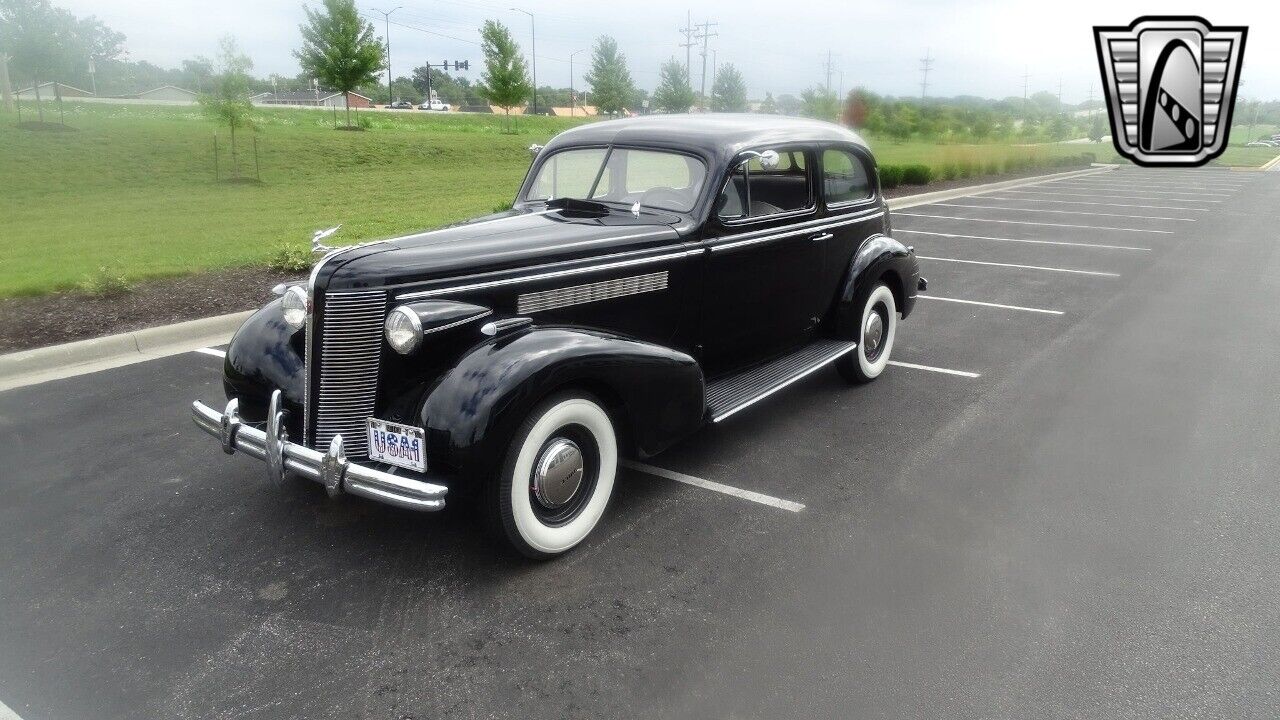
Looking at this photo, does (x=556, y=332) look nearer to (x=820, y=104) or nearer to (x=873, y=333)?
(x=873, y=333)

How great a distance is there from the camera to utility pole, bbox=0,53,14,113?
24.1m

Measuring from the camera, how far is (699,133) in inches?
190

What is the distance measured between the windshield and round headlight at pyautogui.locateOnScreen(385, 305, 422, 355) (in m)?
1.76

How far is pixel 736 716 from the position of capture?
2.65 m

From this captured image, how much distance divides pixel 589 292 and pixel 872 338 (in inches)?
112

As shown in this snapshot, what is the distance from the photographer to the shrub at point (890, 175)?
68.1 ft

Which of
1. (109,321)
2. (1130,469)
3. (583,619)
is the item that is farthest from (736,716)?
(109,321)

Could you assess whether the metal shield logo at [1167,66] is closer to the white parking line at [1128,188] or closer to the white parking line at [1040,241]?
the white parking line at [1040,241]

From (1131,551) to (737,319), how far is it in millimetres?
2257

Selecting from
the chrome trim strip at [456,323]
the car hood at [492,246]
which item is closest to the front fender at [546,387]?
the chrome trim strip at [456,323]

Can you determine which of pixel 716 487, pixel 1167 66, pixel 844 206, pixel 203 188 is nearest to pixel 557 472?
pixel 716 487

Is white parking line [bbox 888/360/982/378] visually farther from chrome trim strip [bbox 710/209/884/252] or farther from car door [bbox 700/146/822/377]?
car door [bbox 700/146/822/377]

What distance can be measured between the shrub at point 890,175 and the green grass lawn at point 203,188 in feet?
1.12

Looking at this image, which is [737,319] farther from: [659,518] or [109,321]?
[109,321]
